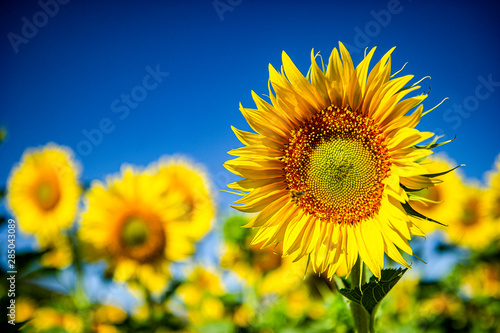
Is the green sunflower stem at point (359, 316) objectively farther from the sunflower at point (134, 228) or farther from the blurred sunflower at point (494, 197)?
the blurred sunflower at point (494, 197)

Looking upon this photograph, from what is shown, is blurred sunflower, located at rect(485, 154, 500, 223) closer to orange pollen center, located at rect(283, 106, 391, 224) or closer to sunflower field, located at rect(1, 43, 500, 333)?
sunflower field, located at rect(1, 43, 500, 333)

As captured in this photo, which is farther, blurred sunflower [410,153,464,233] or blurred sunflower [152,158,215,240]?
blurred sunflower [410,153,464,233]

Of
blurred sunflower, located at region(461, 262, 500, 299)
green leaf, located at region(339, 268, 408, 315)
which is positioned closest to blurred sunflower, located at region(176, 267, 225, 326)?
green leaf, located at region(339, 268, 408, 315)

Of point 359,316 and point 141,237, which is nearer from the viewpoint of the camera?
point 359,316

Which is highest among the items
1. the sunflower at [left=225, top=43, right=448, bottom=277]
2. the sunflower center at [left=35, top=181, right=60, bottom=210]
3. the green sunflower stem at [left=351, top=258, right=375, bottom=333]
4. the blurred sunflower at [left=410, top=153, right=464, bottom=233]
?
the sunflower center at [left=35, top=181, right=60, bottom=210]

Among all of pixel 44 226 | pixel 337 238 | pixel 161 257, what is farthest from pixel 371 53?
pixel 44 226

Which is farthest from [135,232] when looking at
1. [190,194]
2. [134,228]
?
[190,194]

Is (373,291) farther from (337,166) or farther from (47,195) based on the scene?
(47,195)
